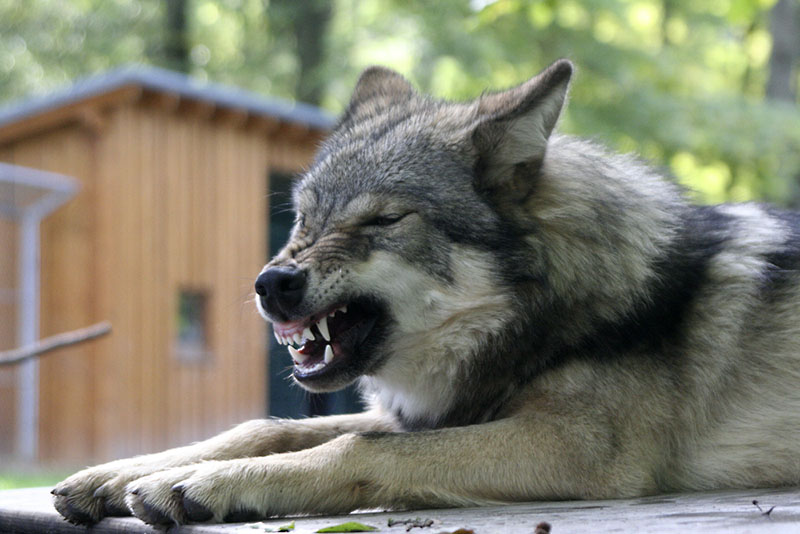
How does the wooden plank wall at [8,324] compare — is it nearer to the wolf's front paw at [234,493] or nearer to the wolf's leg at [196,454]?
the wolf's leg at [196,454]

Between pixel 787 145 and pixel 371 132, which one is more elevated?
pixel 787 145

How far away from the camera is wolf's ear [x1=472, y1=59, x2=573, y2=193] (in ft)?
11.4

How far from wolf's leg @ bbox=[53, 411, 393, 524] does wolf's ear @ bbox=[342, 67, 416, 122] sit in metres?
1.45

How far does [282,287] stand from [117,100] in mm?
13167

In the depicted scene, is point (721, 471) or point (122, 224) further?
point (122, 224)

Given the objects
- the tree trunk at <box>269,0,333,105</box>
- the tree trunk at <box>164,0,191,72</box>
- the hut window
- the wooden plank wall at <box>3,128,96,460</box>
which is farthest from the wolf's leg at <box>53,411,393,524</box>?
the tree trunk at <box>164,0,191,72</box>

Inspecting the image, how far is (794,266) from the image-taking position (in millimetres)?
3807

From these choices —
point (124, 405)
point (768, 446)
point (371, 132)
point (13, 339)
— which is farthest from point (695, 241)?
point (13, 339)

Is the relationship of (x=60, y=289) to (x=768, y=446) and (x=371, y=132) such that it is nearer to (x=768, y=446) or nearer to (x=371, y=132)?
(x=371, y=132)

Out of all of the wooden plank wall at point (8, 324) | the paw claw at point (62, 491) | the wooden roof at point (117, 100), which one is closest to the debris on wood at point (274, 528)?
the paw claw at point (62, 491)

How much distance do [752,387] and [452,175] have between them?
4.66 feet

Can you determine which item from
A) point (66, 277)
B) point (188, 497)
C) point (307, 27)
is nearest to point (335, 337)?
point (188, 497)

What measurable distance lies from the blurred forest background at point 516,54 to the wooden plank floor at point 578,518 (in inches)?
161

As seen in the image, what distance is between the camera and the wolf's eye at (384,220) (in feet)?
11.5
